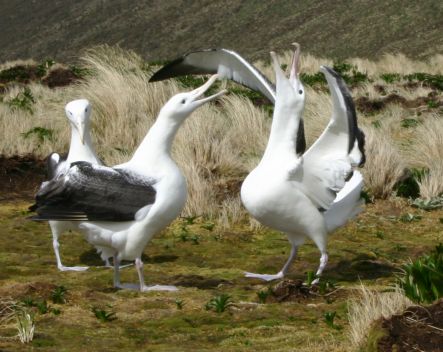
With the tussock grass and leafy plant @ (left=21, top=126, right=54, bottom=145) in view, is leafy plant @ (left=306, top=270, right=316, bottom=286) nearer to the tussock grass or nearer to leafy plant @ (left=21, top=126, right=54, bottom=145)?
the tussock grass

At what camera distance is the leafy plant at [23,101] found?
45.2 feet

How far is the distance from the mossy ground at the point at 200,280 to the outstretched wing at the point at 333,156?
605 mm

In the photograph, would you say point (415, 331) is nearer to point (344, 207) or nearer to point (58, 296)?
point (58, 296)

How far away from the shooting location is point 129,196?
602 cm

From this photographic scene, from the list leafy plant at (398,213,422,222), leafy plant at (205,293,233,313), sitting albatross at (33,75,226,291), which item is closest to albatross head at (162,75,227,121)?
sitting albatross at (33,75,226,291)

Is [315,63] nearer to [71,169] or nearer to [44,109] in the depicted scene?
[44,109]

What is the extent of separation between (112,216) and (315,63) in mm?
15165

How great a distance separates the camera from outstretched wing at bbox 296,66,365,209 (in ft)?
21.7

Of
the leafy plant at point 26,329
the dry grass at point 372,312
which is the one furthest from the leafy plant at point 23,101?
the dry grass at point 372,312

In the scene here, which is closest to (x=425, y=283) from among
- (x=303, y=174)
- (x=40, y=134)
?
(x=303, y=174)

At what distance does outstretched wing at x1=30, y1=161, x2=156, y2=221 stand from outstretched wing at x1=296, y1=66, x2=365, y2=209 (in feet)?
3.85

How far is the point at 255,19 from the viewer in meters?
66.5

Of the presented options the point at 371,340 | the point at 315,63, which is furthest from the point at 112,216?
the point at 315,63

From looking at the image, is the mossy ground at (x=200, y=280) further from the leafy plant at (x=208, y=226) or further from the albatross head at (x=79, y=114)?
the albatross head at (x=79, y=114)
